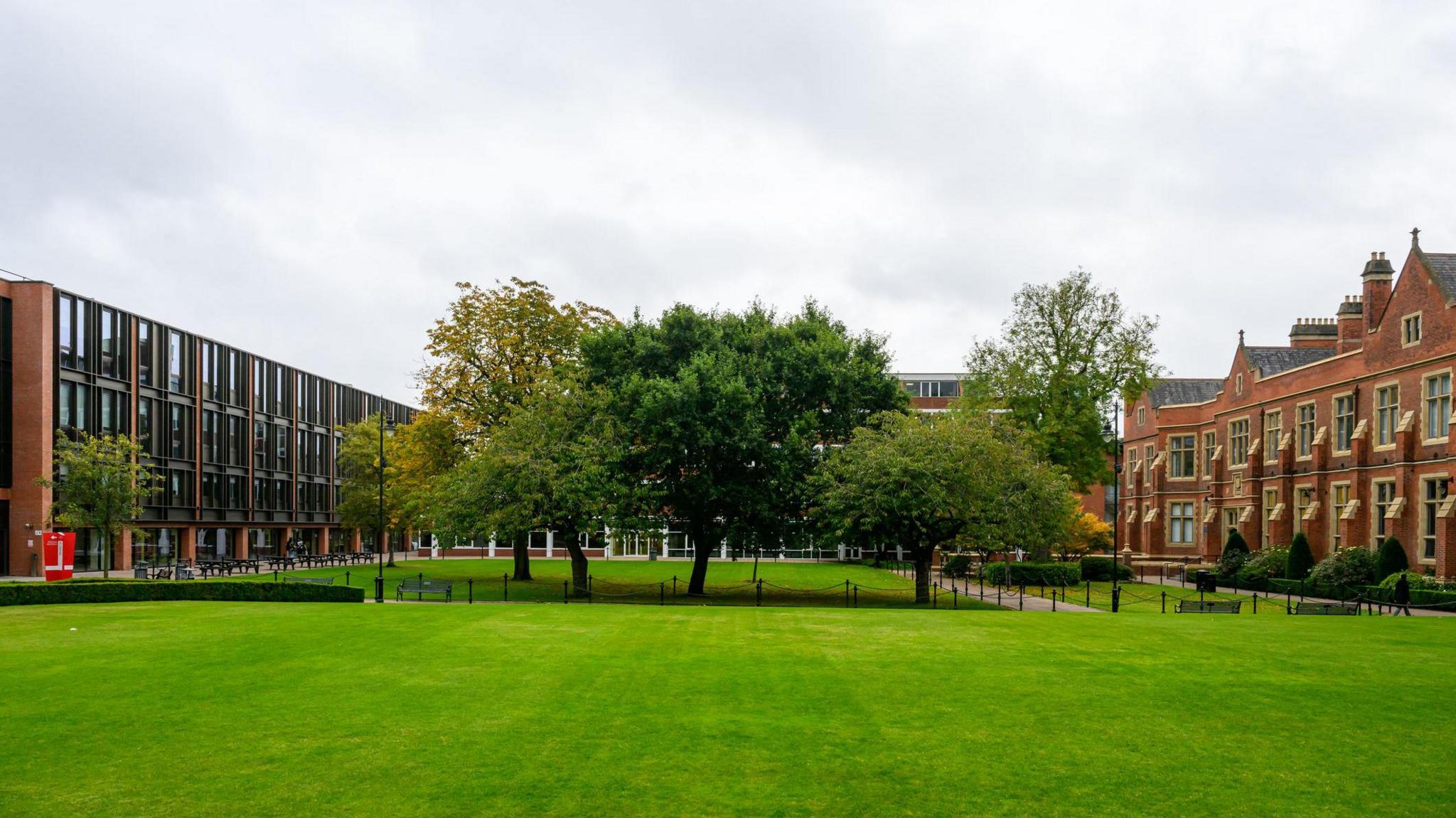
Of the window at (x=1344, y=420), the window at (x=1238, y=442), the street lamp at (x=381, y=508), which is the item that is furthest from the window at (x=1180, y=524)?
the street lamp at (x=381, y=508)

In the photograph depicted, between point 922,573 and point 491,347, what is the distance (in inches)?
891

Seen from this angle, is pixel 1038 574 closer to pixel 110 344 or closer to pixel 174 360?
pixel 110 344

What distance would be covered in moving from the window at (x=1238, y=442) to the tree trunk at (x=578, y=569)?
115 feet

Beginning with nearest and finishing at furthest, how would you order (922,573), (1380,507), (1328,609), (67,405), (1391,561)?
1. (1328,609)
2. (922,573)
3. (1391,561)
4. (1380,507)
5. (67,405)

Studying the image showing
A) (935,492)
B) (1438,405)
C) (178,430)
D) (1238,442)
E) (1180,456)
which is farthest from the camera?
(1180,456)

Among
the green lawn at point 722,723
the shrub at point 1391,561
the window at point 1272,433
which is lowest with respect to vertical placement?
the shrub at point 1391,561

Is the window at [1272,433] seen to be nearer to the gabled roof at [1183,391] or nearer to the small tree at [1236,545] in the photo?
the small tree at [1236,545]

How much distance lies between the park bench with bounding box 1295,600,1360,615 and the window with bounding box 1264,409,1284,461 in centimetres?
2032

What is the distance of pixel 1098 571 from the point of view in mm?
50875

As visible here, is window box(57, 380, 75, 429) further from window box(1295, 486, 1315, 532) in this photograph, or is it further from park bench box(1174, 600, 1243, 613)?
window box(1295, 486, 1315, 532)

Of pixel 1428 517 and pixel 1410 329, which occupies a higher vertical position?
pixel 1410 329

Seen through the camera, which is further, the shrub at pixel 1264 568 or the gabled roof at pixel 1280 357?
the gabled roof at pixel 1280 357

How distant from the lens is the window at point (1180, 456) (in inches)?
2397

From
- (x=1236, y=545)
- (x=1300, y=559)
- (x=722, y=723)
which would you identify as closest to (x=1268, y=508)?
(x=1236, y=545)
